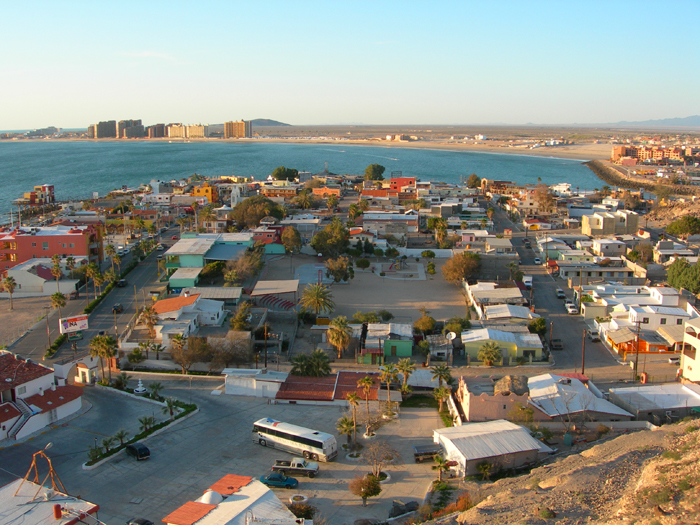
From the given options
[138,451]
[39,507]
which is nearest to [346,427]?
[138,451]

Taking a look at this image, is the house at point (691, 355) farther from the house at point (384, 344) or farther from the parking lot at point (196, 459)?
the house at point (384, 344)

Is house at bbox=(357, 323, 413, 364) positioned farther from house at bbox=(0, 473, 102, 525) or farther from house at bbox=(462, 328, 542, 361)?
house at bbox=(0, 473, 102, 525)

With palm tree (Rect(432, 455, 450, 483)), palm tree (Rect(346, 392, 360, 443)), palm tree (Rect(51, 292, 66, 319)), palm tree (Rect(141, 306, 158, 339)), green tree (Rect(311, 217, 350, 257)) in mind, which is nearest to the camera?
palm tree (Rect(432, 455, 450, 483))

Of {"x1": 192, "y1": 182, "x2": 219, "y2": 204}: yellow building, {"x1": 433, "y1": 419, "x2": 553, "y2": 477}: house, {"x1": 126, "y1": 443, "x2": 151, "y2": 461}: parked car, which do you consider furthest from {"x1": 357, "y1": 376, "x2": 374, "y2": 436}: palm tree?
{"x1": 192, "y1": 182, "x2": 219, "y2": 204}: yellow building

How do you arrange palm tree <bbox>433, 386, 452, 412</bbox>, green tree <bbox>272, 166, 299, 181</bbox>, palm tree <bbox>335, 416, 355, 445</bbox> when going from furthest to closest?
1. green tree <bbox>272, 166, 299, 181</bbox>
2. palm tree <bbox>433, 386, 452, 412</bbox>
3. palm tree <bbox>335, 416, 355, 445</bbox>

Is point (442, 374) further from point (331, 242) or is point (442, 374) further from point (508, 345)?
point (331, 242)

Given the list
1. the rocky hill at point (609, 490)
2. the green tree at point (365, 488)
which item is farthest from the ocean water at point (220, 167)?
the rocky hill at point (609, 490)
